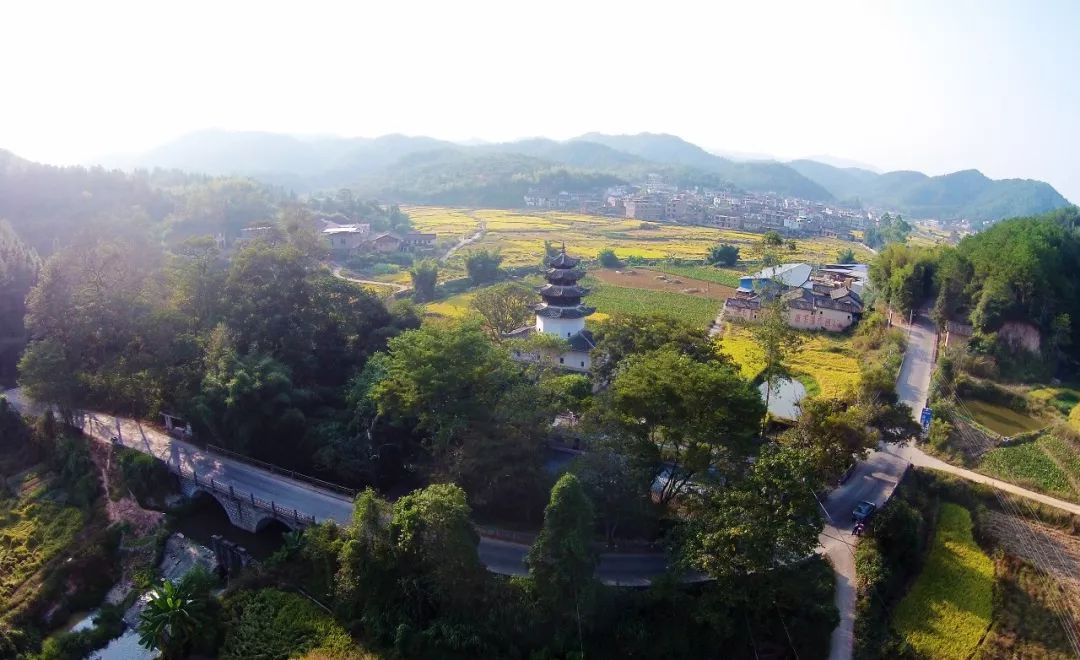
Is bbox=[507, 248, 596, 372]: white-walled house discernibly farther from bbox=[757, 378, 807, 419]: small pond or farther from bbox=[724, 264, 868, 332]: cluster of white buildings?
bbox=[724, 264, 868, 332]: cluster of white buildings

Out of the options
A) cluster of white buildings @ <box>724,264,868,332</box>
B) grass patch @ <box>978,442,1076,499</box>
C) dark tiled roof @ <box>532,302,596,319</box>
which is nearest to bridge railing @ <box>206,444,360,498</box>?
dark tiled roof @ <box>532,302,596,319</box>

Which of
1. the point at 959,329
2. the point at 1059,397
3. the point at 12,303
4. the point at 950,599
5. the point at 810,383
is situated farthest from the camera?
the point at 959,329

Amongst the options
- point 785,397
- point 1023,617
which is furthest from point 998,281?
point 1023,617

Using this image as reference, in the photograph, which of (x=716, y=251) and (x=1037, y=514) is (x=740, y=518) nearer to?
(x=1037, y=514)

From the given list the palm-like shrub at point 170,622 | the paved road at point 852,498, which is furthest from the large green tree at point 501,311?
the palm-like shrub at point 170,622

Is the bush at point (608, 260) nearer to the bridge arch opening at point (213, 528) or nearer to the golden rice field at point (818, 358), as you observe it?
the golden rice field at point (818, 358)

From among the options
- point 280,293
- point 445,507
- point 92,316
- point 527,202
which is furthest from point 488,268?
point 527,202

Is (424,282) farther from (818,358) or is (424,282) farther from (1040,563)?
(1040,563)

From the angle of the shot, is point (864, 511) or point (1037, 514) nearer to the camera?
point (864, 511)
